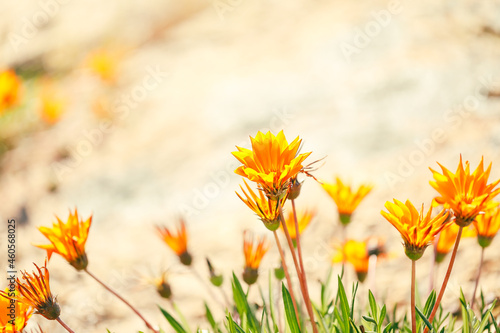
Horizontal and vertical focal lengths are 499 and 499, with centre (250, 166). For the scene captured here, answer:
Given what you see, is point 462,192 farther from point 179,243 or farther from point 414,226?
point 179,243

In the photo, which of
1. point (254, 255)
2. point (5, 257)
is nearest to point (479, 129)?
point (254, 255)

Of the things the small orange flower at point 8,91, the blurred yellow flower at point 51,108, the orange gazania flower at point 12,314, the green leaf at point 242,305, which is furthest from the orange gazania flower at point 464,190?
the small orange flower at point 8,91

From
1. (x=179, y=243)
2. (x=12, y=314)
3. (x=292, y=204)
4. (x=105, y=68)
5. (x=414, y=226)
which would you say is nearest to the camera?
(x=414, y=226)

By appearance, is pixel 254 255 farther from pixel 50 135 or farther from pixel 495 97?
pixel 50 135

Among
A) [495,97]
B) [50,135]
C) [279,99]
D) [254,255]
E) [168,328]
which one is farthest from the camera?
[50,135]

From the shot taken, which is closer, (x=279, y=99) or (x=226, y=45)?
(x=279, y=99)

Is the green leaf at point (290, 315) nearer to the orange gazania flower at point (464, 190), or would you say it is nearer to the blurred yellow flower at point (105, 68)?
the orange gazania flower at point (464, 190)

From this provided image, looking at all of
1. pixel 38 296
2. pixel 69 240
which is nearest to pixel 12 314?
pixel 38 296
